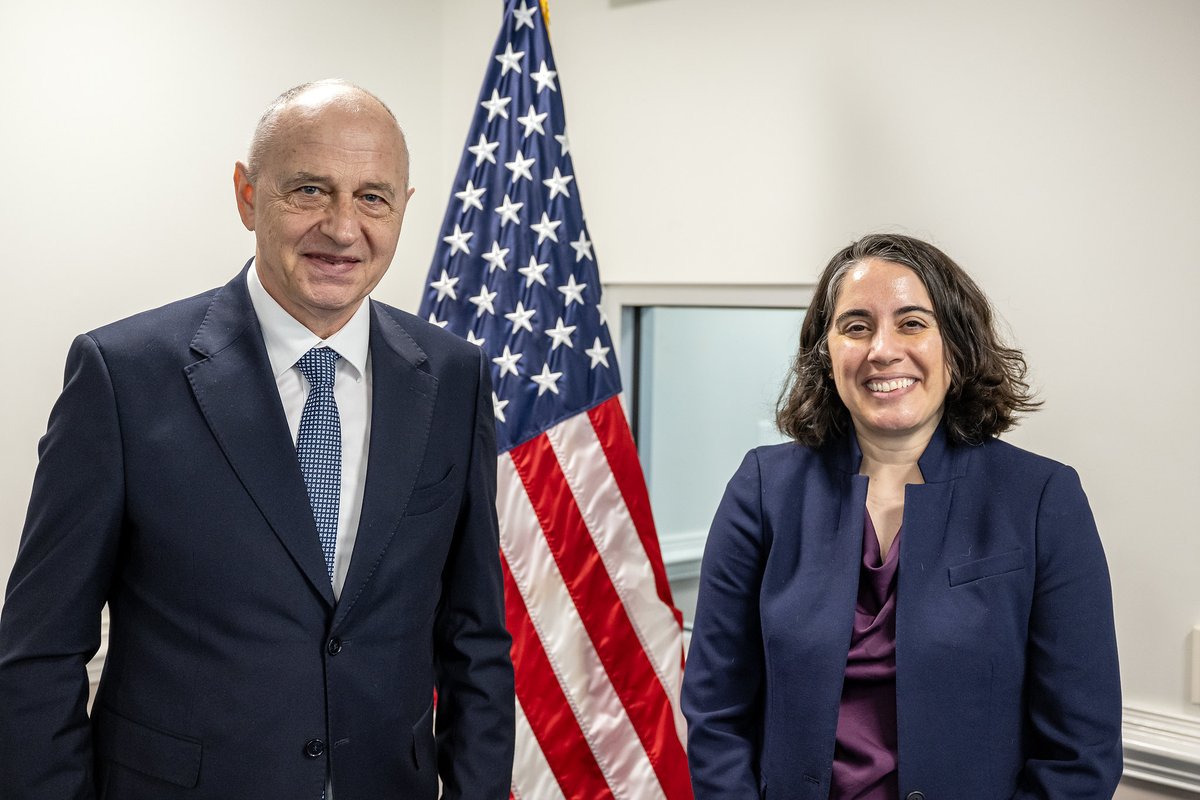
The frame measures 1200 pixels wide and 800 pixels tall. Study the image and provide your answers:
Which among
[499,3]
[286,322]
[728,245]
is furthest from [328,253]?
[499,3]

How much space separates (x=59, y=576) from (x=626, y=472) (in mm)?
1457

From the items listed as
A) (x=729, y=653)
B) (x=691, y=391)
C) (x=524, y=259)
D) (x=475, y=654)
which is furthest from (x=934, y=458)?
(x=691, y=391)

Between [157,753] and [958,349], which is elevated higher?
[958,349]

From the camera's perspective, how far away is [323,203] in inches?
52.8

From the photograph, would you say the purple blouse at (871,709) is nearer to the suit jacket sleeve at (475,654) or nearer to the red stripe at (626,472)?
the suit jacket sleeve at (475,654)

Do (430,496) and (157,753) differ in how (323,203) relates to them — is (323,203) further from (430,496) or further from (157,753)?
(157,753)

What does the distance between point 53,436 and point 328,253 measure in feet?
1.24

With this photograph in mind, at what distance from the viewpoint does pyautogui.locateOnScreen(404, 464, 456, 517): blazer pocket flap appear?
1409 millimetres

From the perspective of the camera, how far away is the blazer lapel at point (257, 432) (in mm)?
1305

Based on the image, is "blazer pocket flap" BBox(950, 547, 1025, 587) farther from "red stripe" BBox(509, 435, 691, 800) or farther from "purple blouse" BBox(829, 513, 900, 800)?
"red stripe" BBox(509, 435, 691, 800)

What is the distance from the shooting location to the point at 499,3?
3070 millimetres

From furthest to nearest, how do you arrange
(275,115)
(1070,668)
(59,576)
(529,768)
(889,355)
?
(529,768) < (889,355) < (1070,668) < (275,115) < (59,576)

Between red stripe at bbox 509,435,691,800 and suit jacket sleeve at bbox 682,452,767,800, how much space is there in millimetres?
785

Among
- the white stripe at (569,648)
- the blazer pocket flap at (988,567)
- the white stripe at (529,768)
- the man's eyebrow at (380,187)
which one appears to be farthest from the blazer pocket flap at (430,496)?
the white stripe at (529,768)
